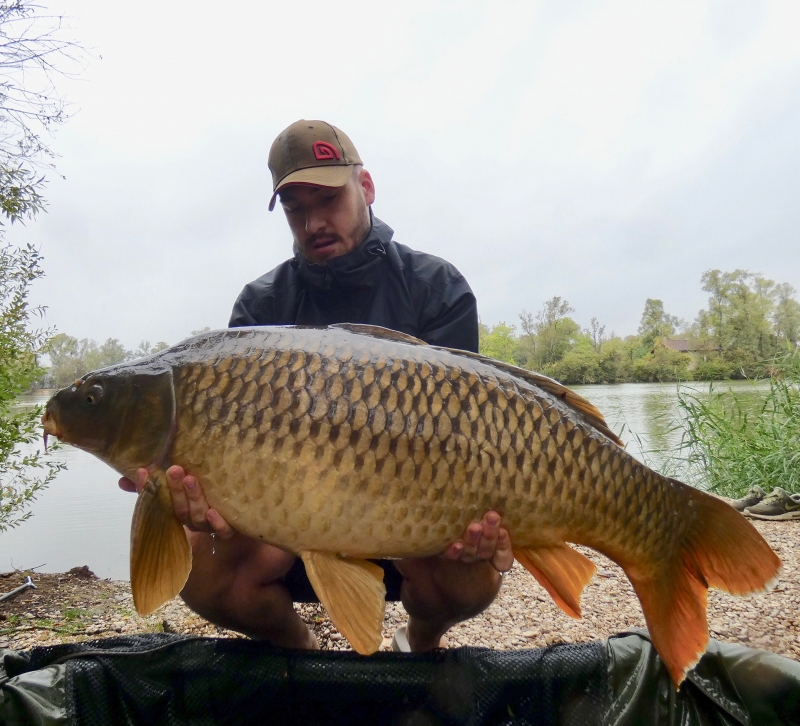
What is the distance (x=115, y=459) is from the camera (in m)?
1.04

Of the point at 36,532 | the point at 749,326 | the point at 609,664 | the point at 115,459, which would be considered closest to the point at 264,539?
the point at 115,459

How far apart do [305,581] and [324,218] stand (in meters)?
0.93

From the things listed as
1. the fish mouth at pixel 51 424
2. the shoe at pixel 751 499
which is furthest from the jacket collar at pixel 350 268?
the shoe at pixel 751 499

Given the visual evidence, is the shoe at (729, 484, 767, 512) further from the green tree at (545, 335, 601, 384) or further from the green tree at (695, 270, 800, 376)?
the green tree at (545, 335, 601, 384)

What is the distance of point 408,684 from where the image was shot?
3.40 feet

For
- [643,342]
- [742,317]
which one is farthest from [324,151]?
[643,342]

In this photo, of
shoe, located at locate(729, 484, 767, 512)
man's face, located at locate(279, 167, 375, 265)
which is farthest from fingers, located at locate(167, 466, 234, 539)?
shoe, located at locate(729, 484, 767, 512)

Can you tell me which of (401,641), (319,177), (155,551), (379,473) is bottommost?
(401,641)

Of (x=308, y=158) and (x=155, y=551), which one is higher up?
(x=308, y=158)

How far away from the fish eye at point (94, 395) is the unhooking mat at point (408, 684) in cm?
41

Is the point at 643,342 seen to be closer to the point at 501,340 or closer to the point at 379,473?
the point at 501,340

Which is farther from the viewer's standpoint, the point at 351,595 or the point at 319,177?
the point at 319,177

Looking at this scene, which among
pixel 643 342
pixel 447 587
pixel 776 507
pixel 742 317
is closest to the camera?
pixel 447 587

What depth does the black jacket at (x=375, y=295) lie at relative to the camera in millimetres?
1653
